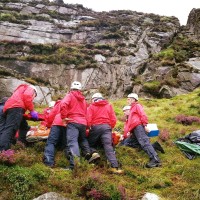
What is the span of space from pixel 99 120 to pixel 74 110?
3.31 feet

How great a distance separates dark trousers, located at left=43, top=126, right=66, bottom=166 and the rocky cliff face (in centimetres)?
1773

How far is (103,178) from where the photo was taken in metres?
9.52

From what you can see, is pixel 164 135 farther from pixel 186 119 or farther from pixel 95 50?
pixel 95 50

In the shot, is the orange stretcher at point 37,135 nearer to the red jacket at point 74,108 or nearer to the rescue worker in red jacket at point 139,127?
the red jacket at point 74,108

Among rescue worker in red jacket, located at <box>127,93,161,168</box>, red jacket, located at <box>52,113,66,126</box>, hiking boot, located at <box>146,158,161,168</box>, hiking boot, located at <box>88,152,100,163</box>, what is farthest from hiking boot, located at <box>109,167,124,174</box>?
red jacket, located at <box>52,113,66,126</box>

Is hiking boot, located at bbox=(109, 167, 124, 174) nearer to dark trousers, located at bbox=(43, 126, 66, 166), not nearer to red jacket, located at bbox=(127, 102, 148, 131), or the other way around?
dark trousers, located at bbox=(43, 126, 66, 166)

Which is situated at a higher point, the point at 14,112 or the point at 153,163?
the point at 14,112

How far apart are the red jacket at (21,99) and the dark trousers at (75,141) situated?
160 cm

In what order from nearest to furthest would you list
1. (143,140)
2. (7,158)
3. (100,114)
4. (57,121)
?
1. (7,158)
2. (57,121)
3. (100,114)
4. (143,140)

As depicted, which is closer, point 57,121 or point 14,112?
point 14,112

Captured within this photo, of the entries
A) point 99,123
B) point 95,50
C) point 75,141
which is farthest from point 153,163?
point 95,50

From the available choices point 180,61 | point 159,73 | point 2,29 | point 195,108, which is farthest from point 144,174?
point 2,29

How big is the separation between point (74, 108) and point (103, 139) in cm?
147

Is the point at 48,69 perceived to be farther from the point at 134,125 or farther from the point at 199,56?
the point at 134,125
